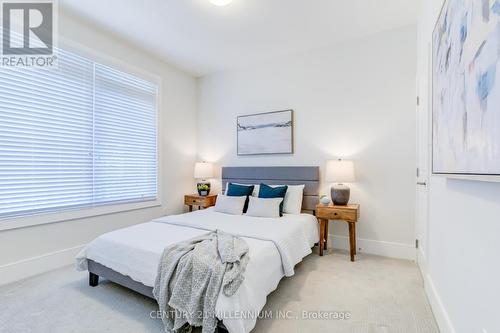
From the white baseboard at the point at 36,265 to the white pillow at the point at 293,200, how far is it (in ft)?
8.72

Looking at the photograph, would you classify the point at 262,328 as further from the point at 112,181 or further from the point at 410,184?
the point at 112,181

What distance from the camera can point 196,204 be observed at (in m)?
4.23

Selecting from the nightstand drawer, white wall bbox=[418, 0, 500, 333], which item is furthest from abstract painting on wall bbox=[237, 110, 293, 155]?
white wall bbox=[418, 0, 500, 333]

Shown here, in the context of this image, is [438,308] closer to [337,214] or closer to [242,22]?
[337,214]

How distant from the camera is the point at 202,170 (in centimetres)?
436

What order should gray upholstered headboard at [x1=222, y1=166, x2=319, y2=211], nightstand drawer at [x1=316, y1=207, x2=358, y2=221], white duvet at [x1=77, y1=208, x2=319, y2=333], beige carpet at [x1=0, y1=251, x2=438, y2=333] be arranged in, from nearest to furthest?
white duvet at [x1=77, y1=208, x2=319, y2=333], beige carpet at [x1=0, y1=251, x2=438, y2=333], nightstand drawer at [x1=316, y1=207, x2=358, y2=221], gray upholstered headboard at [x1=222, y1=166, x2=319, y2=211]

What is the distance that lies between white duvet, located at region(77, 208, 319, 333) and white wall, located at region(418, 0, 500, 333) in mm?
1101

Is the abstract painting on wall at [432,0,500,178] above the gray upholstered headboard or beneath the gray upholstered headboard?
above

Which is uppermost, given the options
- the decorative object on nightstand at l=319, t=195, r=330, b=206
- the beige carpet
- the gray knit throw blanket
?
the decorative object on nightstand at l=319, t=195, r=330, b=206

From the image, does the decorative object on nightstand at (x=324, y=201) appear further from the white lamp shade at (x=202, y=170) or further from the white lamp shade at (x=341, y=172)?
the white lamp shade at (x=202, y=170)

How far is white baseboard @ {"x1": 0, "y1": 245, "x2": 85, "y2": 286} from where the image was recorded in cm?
243

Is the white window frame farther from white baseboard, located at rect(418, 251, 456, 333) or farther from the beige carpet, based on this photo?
white baseboard, located at rect(418, 251, 456, 333)

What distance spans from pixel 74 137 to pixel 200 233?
6.58ft

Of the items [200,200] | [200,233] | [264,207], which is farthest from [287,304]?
[200,200]
